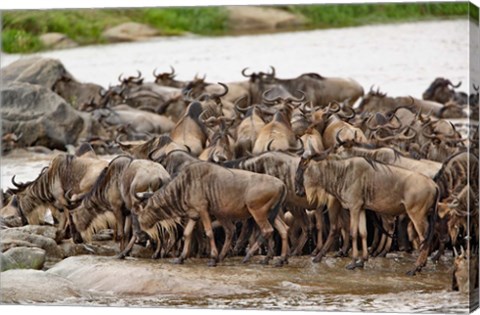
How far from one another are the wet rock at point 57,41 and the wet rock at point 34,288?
2230 millimetres

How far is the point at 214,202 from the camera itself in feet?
40.0

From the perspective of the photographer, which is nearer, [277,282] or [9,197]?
[277,282]

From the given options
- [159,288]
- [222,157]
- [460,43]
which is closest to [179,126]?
[222,157]

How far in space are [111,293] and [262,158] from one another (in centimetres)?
169

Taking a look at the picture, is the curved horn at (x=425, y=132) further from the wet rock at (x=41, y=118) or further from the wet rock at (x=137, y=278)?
the wet rock at (x=41, y=118)

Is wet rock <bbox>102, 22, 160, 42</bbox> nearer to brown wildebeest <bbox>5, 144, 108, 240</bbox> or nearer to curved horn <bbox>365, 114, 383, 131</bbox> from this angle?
brown wildebeest <bbox>5, 144, 108, 240</bbox>

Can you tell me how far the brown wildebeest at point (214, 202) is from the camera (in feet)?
39.7

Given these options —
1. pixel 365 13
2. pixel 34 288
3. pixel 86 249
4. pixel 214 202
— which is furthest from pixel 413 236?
pixel 34 288

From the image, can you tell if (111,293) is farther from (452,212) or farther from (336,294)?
(452,212)

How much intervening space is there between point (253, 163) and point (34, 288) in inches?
83.7

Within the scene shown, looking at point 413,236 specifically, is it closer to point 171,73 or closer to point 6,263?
point 171,73

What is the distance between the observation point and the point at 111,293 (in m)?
12.2

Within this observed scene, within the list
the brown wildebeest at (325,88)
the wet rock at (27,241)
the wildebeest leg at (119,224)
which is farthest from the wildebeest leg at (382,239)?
the wet rock at (27,241)

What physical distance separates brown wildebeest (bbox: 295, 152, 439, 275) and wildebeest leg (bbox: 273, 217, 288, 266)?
0.96 ft
